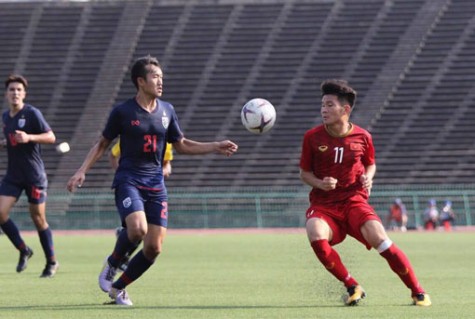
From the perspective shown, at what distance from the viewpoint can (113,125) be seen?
917 cm

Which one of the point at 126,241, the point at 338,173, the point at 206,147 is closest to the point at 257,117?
the point at 206,147

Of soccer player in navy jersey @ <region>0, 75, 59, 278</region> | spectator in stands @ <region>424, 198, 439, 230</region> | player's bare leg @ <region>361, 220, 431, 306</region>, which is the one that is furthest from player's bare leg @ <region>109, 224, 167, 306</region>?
spectator in stands @ <region>424, 198, 439, 230</region>

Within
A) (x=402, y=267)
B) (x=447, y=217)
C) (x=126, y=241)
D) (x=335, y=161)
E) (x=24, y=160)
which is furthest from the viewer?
(x=447, y=217)

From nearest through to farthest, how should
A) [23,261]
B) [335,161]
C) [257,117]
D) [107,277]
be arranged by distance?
[335,161], [107,277], [257,117], [23,261]

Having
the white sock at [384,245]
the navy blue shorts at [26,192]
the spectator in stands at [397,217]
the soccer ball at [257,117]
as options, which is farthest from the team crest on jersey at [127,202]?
the spectator in stands at [397,217]

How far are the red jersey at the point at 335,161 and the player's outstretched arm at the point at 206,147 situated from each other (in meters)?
0.64

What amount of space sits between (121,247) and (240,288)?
2.11m

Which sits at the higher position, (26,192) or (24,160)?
(24,160)

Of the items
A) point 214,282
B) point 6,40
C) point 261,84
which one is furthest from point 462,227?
point 214,282

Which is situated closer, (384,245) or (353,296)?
(353,296)

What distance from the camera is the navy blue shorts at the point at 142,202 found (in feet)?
29.2

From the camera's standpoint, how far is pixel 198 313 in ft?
26.9

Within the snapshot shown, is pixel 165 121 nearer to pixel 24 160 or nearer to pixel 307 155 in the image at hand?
pixel 307 155

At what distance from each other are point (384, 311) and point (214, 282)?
158 inches
